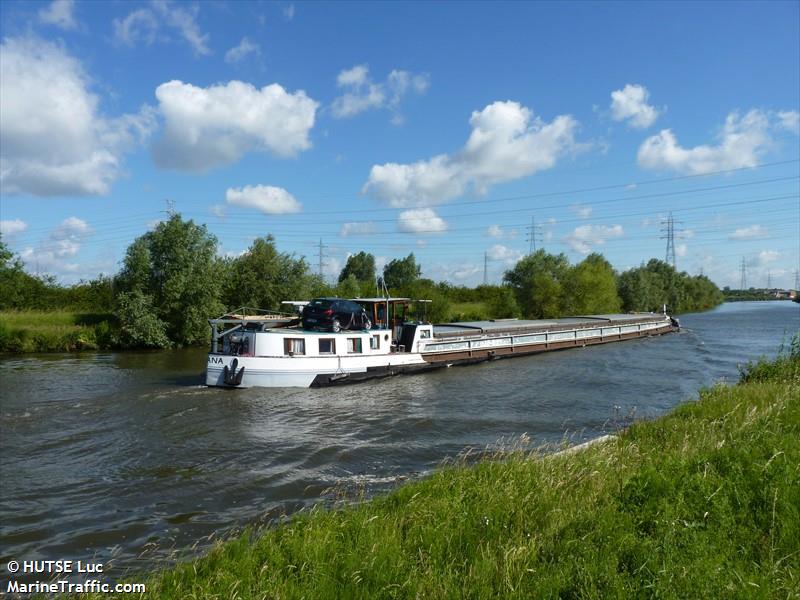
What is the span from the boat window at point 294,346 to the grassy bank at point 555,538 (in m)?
17.1

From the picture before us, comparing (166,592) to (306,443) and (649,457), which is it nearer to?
(649,457)

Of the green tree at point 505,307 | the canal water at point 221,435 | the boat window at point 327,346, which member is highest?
the green tree at point 505,307

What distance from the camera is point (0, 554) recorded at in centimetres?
908

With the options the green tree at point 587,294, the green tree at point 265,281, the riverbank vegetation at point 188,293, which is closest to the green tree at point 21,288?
the riverbank vegetation at point 188,293

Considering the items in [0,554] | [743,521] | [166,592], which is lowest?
[0,554]

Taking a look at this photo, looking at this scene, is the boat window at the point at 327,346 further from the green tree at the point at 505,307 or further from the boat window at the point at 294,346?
the green tree at the point at 505,307

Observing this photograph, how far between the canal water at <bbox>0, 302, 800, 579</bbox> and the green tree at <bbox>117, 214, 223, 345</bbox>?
31.9 feet

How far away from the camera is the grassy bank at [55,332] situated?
3684 centimetres

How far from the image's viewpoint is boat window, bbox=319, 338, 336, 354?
1029 inches

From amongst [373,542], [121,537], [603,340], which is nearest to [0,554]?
[121,537]

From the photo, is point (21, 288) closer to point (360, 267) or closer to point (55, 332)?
point (55, 332)

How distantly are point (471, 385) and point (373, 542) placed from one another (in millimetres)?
19476

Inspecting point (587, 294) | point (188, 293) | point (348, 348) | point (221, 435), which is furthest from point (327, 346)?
point (587, 294)

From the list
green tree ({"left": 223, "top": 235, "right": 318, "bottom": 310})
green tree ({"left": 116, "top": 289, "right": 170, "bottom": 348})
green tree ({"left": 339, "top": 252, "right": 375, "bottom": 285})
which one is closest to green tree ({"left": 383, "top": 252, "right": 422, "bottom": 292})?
green tree ({"left": 339, "top": 252, "right": 375, "bottom": 285})
